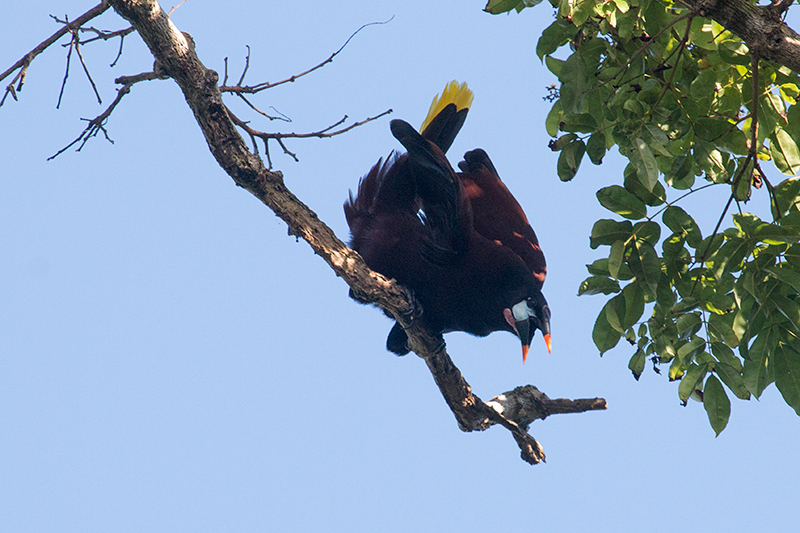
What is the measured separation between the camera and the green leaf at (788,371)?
83.1 inches

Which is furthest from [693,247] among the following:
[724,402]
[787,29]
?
[787,29]

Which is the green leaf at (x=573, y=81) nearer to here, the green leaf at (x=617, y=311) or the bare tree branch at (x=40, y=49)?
the green leaf at (x=617, y=311)

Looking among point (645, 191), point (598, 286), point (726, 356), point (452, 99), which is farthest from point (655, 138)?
point (452, 99)

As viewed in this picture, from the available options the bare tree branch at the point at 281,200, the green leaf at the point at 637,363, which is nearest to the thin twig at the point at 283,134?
the bare tree branch at the point at 281,200

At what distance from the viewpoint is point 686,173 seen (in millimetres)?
2162

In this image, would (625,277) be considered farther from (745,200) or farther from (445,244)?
(445,244)

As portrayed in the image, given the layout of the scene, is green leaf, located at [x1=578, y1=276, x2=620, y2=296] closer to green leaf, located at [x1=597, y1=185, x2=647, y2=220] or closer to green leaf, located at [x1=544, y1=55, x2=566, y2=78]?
green leaf, located at [x1=597, y1=185, x2=647, y2=220]

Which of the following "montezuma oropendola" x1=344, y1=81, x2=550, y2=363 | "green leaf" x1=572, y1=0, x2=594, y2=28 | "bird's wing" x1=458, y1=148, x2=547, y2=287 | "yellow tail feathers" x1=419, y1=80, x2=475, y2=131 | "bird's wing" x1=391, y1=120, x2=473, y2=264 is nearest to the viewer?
"green leaf" x1=572, y1=0, x2=594, y2=28

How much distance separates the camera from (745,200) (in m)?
2.22

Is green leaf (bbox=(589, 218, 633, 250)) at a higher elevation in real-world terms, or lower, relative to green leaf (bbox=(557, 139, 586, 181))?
lower

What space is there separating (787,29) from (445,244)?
1.90 metres

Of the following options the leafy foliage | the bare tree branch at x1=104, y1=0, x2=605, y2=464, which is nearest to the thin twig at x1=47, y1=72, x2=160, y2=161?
the bare tree branch at x1=104, y1=0, x2=605, y2=464

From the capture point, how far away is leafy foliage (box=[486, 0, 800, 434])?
1.95 m

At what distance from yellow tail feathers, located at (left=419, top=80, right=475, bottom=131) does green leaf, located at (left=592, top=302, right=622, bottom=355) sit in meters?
2.03
